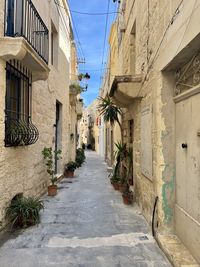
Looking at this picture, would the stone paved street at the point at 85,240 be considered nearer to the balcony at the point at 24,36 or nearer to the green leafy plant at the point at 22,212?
the green leafy plant at the point at 22,212

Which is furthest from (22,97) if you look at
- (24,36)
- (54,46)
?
(54,46)

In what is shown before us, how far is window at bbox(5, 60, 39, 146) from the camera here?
Result: 455 centimetres

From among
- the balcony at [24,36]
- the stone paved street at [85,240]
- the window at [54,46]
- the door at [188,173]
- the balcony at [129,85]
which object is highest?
the window at [54,46]

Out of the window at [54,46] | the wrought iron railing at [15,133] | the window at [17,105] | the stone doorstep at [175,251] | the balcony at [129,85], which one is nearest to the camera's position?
the stone doorstep at [175,251]

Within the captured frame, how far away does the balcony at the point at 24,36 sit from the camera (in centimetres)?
400

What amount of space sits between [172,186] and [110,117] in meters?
5.43

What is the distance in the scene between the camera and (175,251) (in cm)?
347

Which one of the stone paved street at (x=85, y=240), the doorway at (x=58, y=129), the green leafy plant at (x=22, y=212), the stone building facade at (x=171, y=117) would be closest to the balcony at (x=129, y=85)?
the stone building facade at (x=171, y=117)

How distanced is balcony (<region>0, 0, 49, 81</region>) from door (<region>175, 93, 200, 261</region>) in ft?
8.42

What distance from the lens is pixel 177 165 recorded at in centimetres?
402

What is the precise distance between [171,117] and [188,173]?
1023 millimetres

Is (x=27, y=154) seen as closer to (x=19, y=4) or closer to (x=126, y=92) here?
(x=126, y=92)

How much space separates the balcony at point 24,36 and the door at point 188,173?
101 inches

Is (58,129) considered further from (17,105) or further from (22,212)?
(22,212)
